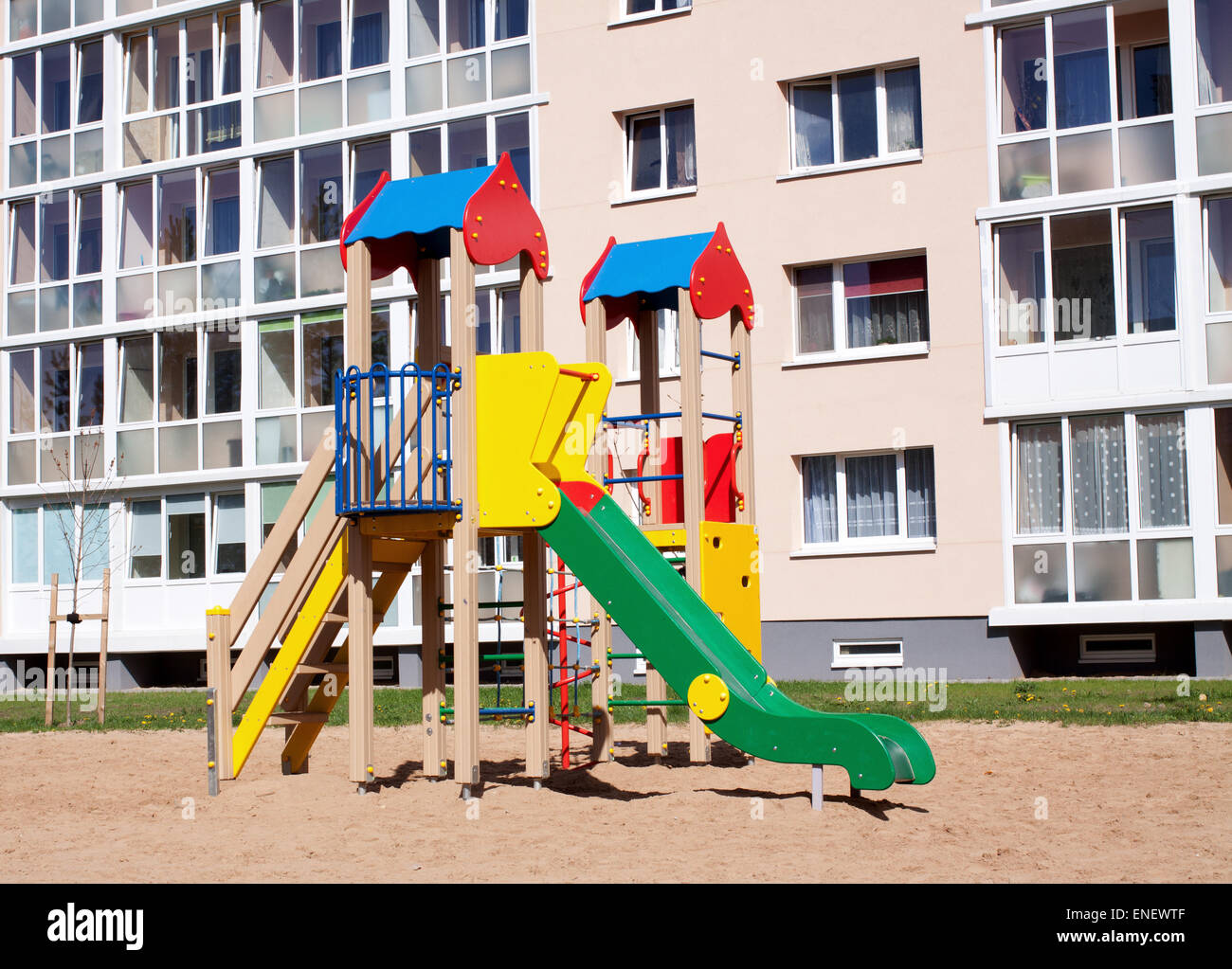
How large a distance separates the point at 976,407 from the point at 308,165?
13.2m

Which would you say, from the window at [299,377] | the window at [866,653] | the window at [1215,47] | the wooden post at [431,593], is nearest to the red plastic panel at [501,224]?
the wooden post at [431,593]

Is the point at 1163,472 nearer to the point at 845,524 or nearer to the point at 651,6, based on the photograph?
the point at 845,524

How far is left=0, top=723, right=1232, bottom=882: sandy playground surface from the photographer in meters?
6.75

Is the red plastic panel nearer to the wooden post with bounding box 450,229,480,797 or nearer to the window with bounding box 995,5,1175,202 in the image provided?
the wooden post with bounding box 450,229,480,797

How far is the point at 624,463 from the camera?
21516 millimetres

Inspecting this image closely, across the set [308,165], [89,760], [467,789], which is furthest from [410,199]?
[308,165]

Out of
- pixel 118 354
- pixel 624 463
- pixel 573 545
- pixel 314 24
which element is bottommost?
pixel 573 545

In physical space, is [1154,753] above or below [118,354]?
below

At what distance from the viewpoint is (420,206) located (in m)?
9.34

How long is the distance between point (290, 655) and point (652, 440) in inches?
174

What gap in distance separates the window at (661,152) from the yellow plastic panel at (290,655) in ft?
45.5

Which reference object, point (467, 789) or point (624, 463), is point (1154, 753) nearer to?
point (467, 789)

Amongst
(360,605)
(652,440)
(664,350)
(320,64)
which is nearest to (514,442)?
(360,605)

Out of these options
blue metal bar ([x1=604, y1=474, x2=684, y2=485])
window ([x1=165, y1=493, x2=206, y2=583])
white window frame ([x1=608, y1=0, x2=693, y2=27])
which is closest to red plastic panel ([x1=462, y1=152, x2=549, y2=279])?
blue metal bar ([x1=604, y1=474, x2=684, y2=485])
